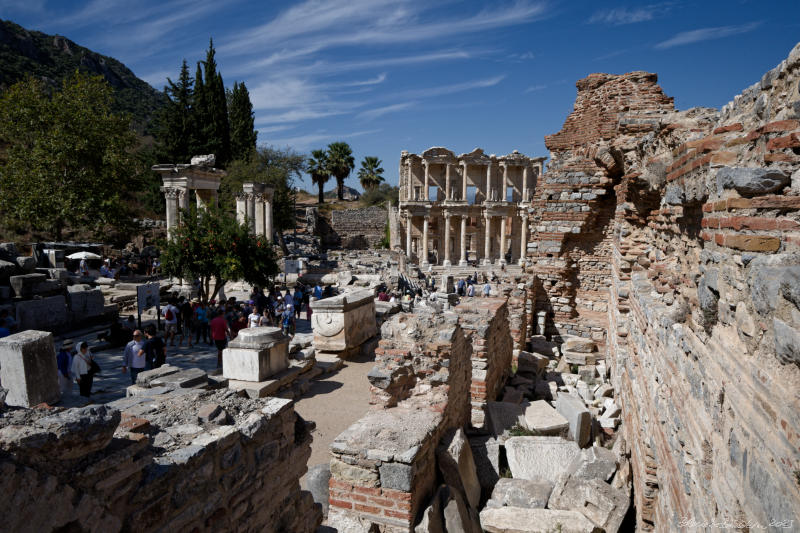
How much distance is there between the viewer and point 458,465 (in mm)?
5391

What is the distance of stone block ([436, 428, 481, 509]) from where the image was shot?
536 cm

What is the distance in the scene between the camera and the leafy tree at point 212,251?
48.6 feet

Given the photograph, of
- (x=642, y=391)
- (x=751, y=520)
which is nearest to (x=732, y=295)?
(x=751, y=520)

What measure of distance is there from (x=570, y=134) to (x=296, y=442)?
11.7 meters

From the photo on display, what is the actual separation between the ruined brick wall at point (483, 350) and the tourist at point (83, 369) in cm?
717

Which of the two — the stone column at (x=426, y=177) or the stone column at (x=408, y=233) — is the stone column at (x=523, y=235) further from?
the stone column at (x=408, y=233)

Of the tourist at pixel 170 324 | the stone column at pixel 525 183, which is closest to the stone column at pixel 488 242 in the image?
the stone column at pixel 525 183

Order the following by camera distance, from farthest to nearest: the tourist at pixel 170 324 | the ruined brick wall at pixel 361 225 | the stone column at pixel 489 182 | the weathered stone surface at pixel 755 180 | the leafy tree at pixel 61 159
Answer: the ruined brick wall at pixel 361 225 < the stone column at pixel 489 182 < the leafy tree at pixel 61 159 < the tourist at pixel 170 324 < the weathered stone surface at pixel 755 180

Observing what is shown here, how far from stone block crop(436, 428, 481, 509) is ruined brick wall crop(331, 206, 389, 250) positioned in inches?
2032

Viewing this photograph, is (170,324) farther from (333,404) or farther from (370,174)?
(370,174)

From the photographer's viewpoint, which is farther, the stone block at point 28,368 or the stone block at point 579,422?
the stone block at point 28,368

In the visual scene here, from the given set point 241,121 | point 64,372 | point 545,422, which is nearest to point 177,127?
point 241,121

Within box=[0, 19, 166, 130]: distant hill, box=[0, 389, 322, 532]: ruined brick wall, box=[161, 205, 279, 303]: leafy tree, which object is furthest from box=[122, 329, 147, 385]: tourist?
box=[0, 19, 166, 130]: distant hill

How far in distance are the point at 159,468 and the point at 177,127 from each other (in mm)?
42514
